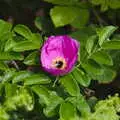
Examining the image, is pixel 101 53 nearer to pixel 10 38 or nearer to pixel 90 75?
pixel 90 75

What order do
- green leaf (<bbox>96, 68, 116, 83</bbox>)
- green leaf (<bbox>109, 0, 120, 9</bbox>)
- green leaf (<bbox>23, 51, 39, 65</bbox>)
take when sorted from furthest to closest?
green leaf (<bbox>109, 0, 120, 9</bbox>) < green leaf (<bbox>96, 68, 116, 83</bbox>) < green leaf (<bbox>23, 51, 39, 65</bbox>)

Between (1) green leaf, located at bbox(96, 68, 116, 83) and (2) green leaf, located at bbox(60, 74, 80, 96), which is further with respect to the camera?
(1) green leaf, located at bbox(96, 68, 116, 83)

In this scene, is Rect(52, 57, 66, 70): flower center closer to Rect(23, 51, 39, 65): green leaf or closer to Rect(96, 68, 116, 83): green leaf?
Rect(23, 51, 39, 65): green leaf

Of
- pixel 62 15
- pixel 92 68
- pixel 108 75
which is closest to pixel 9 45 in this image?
pixel 92 68

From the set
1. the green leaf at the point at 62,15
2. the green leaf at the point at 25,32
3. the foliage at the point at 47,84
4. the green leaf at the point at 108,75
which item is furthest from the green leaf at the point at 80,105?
the green leaf at the point at 62,15

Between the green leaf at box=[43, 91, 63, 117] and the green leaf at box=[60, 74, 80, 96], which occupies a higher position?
the green leaf at box=[60, 74, 80, 96]

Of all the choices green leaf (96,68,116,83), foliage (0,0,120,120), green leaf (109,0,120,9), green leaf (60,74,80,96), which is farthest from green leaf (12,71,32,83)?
green leaf (109,0,120,9)

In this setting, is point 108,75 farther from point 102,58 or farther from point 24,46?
point 24,46
